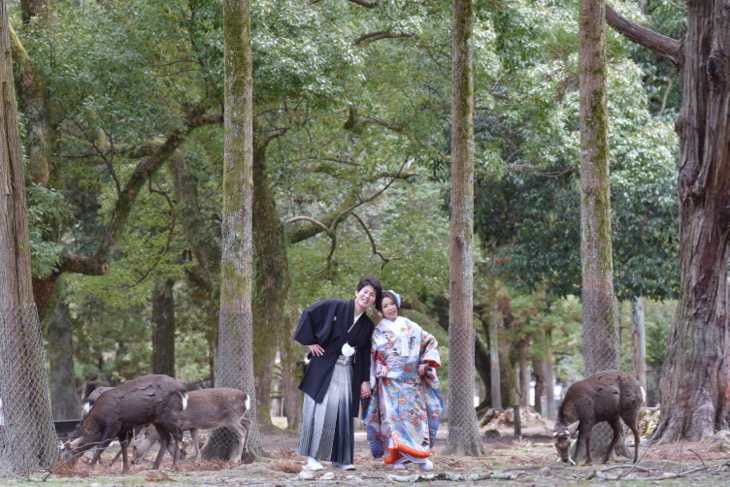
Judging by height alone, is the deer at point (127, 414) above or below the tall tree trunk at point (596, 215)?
below

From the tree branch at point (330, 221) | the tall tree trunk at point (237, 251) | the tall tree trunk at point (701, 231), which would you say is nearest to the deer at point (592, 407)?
the tall tree trunk at point (701, 231)

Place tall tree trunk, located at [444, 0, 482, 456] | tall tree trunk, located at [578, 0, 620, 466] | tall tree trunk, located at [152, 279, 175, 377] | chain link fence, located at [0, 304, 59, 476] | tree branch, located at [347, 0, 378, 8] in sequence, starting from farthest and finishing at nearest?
1. tall tree trunk, located at [152, 279, 175, 377]
2. tree branch, located at [347, 0, 378, 8]
3. tall tree trunk, located at [444, 0, 482, 456]
4. tall tree trunk, located at [578, 0, 620, 466]
5. chain link fence, located at [0, 304, 59, 476]

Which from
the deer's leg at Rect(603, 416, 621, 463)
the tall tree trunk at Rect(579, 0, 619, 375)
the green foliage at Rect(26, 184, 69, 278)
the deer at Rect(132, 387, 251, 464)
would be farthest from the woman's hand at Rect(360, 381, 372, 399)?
the green foliage at Rect(26, 184, 69, 278)

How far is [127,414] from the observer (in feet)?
33.0

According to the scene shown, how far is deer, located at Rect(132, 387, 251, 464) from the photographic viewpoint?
10977 millimetres

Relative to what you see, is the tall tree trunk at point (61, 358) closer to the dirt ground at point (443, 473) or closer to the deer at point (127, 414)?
the dirt ground at point (443, 473)

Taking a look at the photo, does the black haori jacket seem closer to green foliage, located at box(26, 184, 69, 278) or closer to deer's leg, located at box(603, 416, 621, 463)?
deer's leg, located at box(603, 416, 621, 463)

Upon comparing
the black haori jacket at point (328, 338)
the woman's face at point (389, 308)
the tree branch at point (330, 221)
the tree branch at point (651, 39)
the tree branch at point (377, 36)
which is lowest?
the black haori jacket at point (328, 338)

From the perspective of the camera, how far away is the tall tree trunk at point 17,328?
9992 millimetres

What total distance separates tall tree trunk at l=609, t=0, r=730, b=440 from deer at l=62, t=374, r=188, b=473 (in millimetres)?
6439

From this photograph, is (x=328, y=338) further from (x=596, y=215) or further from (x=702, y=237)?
(x=702, y=237)

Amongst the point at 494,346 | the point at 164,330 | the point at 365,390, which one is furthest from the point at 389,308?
the point at 494,346

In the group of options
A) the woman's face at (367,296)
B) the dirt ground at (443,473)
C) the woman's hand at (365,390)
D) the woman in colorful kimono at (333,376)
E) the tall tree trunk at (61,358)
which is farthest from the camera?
the tall tree trunk at (61,358)

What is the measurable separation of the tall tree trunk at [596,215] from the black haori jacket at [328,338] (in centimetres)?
305
